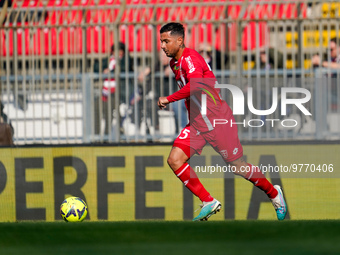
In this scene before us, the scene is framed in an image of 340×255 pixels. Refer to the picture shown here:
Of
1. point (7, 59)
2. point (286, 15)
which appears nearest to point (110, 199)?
point (7, 59)

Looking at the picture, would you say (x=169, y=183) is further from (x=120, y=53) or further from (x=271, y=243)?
(x=271, y=243)

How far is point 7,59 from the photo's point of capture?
10.1 meters

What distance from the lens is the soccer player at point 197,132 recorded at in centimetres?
816

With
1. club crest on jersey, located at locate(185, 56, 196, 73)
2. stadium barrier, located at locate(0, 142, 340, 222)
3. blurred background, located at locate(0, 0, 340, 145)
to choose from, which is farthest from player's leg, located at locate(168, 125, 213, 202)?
blurred background, located at locate(0, 0, 340, 145)

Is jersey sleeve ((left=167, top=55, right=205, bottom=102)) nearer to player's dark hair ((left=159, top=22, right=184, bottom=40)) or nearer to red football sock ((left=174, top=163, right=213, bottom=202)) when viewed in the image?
player's dark hair ((left=159, top=22, right=184, bottom=40))

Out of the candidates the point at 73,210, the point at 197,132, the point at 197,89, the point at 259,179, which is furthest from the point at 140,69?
the point at 259,179

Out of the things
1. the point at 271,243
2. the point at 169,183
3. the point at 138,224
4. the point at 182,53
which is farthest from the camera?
the point at 169,183

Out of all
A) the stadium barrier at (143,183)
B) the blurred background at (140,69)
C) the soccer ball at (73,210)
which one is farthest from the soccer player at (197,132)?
the blurred background at (140,69)

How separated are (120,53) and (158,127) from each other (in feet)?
3.54

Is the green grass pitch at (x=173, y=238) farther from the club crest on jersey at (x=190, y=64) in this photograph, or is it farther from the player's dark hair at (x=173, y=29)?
the player's dark hair at (x=173, y=29)

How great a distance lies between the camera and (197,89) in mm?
8055

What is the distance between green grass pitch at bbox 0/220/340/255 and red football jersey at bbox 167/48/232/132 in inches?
54.8

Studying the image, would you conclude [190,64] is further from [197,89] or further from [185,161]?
[185,161]

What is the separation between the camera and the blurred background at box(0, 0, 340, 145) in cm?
987
